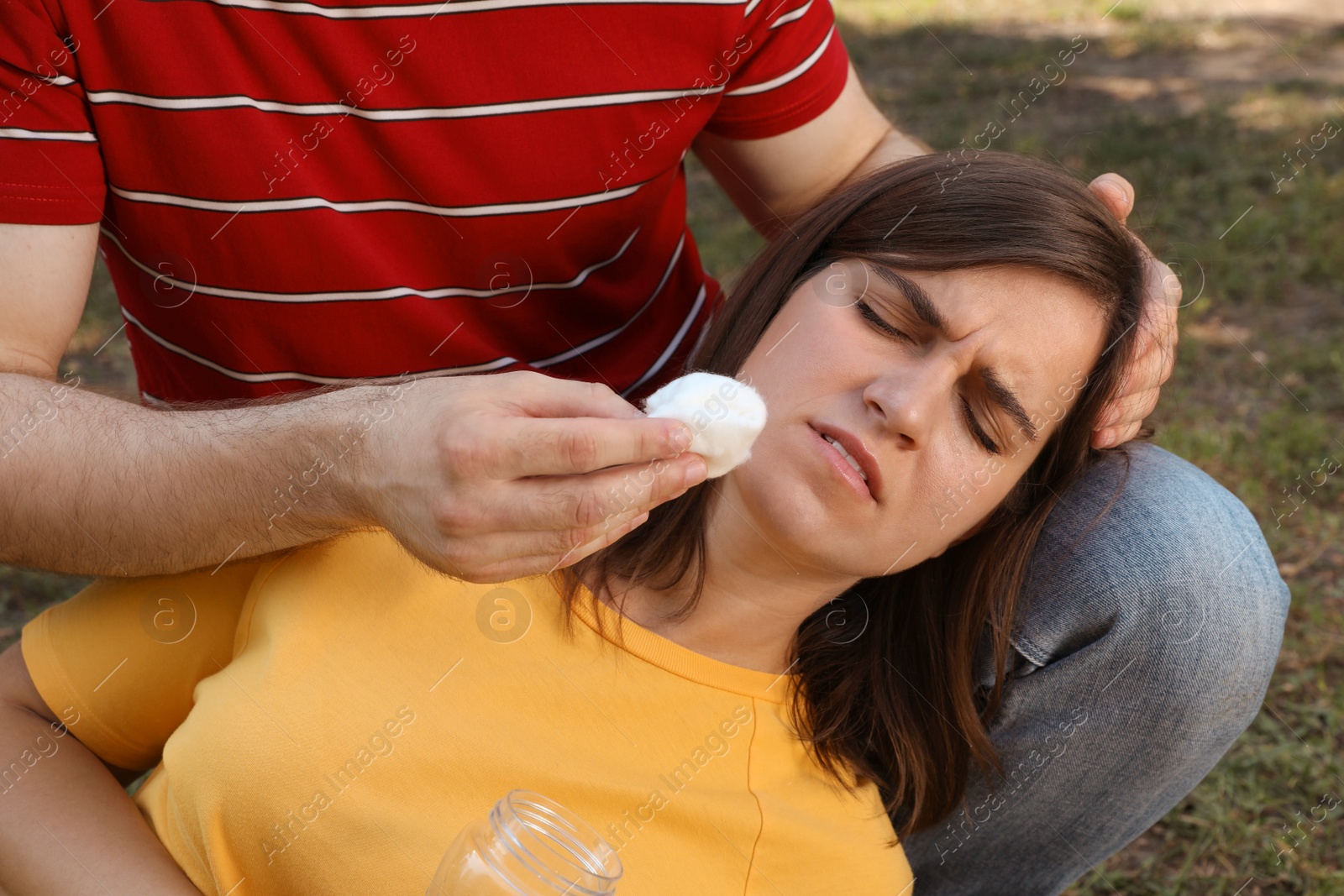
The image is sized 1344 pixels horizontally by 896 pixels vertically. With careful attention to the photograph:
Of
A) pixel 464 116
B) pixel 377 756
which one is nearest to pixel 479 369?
pixel 464 116

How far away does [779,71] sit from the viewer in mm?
2322

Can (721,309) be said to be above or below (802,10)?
Answer: below

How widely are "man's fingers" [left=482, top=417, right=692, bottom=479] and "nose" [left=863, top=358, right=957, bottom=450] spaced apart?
0.54 metres

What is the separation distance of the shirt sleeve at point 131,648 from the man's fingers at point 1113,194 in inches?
65.2

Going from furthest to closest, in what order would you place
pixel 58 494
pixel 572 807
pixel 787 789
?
pixel 787 789
pixel 572 807
pixel 58 494

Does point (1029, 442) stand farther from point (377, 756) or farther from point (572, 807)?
point (377, 756)

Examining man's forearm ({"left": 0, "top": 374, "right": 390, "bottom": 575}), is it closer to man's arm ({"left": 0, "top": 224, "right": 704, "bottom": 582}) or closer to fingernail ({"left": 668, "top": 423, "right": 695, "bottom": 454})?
man's arm ({"left": 0, "top": 224, "right": 704, "bottom": 582})

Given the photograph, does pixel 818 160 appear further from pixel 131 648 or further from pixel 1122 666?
pixel 131 648

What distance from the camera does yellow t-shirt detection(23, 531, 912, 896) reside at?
5.54 ft

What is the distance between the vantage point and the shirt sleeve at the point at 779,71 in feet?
7.44

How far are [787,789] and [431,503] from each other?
93 cm

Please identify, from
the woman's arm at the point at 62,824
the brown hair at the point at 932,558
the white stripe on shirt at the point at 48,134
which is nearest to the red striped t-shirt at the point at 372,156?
the white stripe on shirt at the point at 48,134

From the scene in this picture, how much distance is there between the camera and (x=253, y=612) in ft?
6.07

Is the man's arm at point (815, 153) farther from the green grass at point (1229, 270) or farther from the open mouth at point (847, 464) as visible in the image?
the open mouth at point (847, 464)
